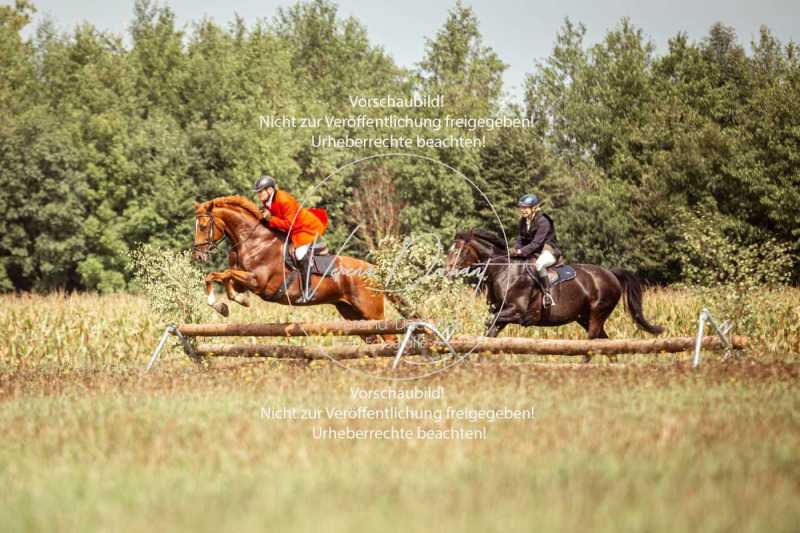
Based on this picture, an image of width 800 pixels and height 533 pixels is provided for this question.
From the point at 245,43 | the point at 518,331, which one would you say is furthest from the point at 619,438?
the point at 245,43

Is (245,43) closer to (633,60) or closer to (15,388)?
(633,60)

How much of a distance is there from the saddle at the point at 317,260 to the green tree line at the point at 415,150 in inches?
499

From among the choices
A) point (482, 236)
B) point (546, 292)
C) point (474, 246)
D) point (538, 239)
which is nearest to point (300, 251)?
point (474, 246)

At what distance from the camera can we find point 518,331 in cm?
1847

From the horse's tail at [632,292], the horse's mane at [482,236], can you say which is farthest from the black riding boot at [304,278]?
the horse's tail at [632,292]

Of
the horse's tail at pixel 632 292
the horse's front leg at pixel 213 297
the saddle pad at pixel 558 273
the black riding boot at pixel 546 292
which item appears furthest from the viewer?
the horse's tail at pixel 632 292

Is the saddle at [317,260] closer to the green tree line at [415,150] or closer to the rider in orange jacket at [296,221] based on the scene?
the rider in orange jacket at [296,221]

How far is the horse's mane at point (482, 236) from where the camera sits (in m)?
14.2

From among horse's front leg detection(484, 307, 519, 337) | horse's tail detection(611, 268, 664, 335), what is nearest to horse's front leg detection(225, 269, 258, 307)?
horse's front leg detection(484, 307, 519, 337)

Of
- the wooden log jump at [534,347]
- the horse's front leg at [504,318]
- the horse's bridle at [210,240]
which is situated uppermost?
the horse's bridle at [210,240]

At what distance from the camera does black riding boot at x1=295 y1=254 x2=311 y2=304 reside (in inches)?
555

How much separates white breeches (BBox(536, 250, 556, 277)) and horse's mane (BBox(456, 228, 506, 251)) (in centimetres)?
64

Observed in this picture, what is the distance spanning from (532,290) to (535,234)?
1142 mm

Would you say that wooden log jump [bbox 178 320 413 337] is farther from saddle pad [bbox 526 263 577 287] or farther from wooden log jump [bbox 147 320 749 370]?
saddle pad [bbox 526 263 577 287]
